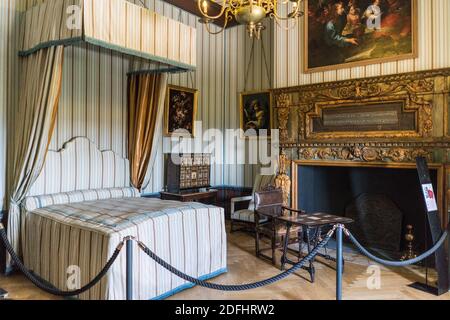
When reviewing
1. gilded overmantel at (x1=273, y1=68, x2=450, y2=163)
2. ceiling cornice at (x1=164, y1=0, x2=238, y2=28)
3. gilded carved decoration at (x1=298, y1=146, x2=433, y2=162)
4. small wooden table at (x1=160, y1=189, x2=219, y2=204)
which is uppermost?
ceiling cornice at (x1=164, y1=0, x2=238, y2=28)

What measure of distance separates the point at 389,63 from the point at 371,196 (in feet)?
6.83

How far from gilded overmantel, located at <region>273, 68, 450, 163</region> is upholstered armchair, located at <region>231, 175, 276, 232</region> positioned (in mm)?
870

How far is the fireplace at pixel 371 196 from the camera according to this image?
5148 millimetres

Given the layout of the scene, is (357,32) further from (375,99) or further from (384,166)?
(384,166)

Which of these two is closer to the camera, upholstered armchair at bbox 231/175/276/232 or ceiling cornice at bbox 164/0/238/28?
upholstered armchair at bbox 231/175/276/232

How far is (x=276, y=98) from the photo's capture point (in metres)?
6.20

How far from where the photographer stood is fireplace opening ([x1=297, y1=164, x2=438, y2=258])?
17.0ft

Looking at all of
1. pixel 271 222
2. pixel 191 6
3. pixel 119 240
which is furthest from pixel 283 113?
pixel 119 240

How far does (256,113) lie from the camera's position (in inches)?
284

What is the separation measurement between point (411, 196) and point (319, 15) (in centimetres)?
317

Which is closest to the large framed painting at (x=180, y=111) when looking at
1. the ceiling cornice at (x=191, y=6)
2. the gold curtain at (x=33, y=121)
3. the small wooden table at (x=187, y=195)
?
the small wooden table at (x=187, y=195)

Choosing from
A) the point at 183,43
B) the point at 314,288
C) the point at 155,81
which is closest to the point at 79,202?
the point at 155,81

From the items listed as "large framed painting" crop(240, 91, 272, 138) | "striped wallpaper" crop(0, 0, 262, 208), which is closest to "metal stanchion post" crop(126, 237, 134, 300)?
"striped wallpaper" crop(0, 0, 262, 208)

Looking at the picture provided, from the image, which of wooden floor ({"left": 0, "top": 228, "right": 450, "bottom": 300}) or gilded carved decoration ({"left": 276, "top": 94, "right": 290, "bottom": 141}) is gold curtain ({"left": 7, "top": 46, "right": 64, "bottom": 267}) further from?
gilded carved decoration ({"left": 276, "top": 94, "right": 290, "bottom": 141})
